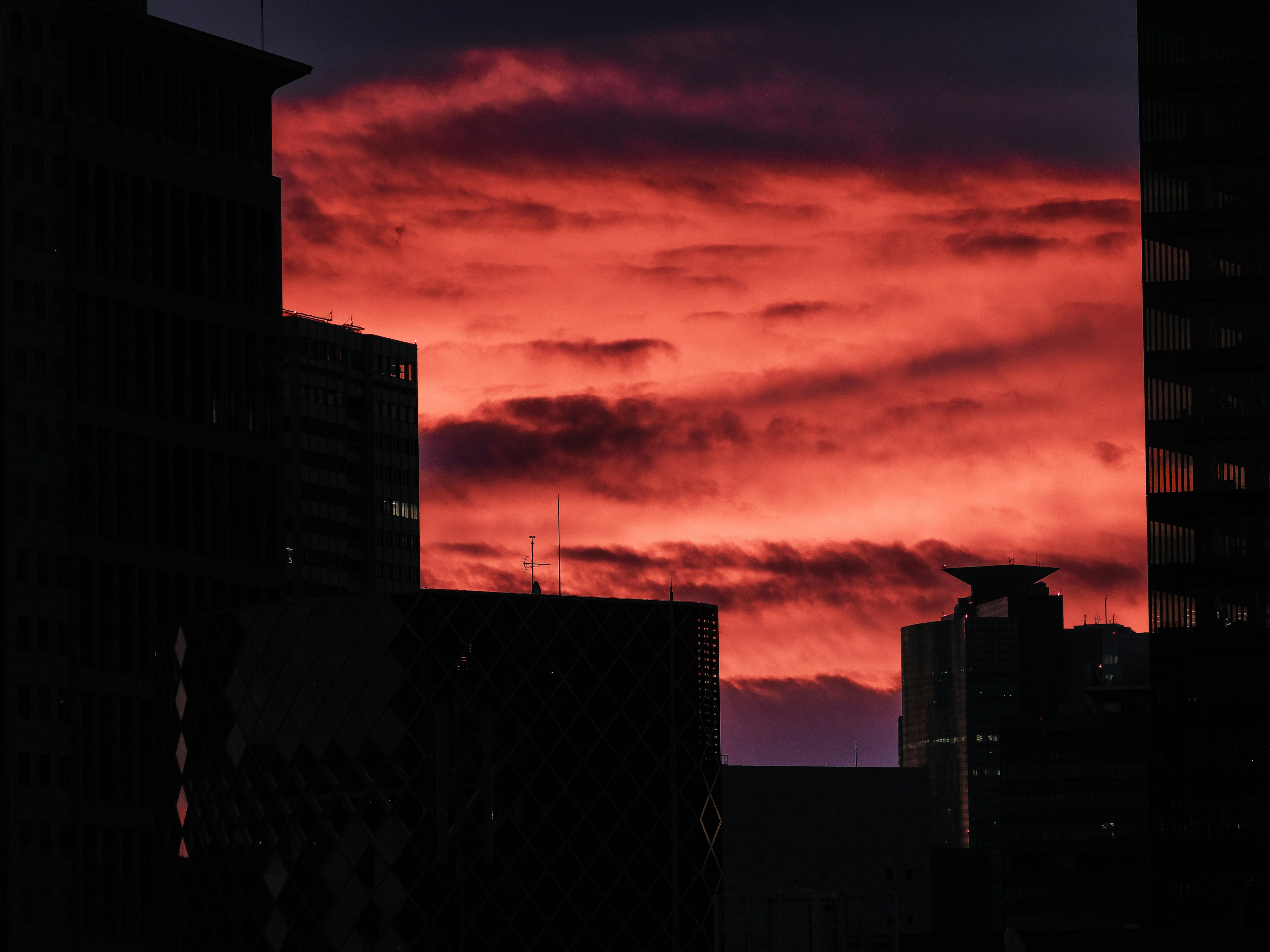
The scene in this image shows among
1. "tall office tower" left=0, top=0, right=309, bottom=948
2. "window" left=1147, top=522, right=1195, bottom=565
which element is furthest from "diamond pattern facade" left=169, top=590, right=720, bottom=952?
"window" left=1147, top=522, right=1195, bottom=565

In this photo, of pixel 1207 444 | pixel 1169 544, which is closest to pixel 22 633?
pixel 1169 544

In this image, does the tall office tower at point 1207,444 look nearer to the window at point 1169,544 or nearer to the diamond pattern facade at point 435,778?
the window at point 1169,544

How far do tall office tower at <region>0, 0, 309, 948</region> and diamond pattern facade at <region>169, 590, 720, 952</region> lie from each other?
4057 cm

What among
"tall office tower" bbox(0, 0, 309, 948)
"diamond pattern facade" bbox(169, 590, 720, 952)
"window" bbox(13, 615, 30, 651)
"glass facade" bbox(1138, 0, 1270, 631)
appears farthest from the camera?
"tall office tower" bbox(0, 0, 309, 948)

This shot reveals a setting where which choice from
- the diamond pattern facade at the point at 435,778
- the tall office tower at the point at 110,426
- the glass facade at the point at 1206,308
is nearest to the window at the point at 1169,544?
the glass facade at the point at 1206,308

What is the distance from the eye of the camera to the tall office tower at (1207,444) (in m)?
167

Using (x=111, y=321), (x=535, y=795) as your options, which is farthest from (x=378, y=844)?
(x=111, y=321)

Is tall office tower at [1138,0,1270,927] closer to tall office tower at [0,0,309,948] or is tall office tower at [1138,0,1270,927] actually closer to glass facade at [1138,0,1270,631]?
glass facade at [1138,0,1270,631]

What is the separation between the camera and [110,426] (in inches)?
7387

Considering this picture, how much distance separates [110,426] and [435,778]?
70.2m

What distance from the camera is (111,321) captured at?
18962 cm

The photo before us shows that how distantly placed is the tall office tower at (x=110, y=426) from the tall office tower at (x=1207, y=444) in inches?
3037

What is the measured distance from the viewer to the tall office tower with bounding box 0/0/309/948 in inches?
7210

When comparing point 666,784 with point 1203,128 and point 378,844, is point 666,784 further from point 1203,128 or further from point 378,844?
point 1203,128
